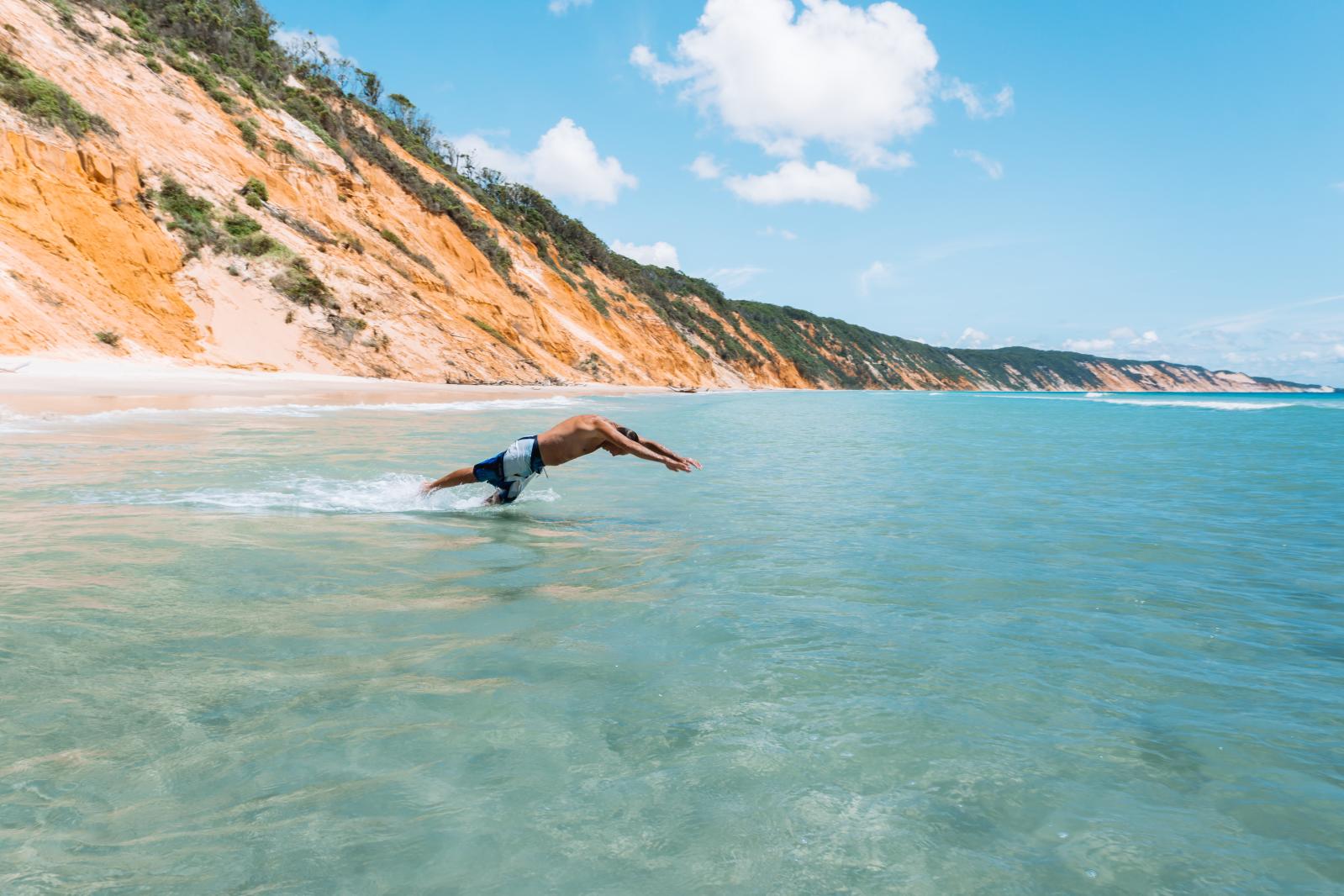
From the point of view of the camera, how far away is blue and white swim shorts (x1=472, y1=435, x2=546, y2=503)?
6.72 m

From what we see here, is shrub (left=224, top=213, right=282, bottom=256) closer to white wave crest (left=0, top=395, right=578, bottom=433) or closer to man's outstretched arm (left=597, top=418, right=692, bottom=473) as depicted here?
white wave crest (left=0, top=395, right=578, bottom=433)

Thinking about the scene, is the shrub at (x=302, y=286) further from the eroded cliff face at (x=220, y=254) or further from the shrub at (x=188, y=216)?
the shrub at (x=188, y=216)

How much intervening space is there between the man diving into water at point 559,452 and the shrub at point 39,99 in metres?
25.4

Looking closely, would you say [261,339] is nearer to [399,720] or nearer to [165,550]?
[165,550]

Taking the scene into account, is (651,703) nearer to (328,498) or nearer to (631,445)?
(631,445)

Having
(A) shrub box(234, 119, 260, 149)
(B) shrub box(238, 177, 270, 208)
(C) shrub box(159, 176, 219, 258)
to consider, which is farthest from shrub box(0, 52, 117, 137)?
(A) shrub box(234, 119, 260, 149)

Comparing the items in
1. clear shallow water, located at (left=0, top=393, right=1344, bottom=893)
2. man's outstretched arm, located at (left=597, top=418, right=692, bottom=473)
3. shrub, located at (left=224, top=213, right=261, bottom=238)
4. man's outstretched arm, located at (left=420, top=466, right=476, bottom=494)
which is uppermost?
shrub, located at (left=224, top=213, right=261, bottom=238)

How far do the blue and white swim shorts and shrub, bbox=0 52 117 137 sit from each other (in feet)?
84.0

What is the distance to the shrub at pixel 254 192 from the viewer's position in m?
29.8

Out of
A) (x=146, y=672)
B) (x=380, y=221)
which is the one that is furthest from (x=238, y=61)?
(x=146, y=672)

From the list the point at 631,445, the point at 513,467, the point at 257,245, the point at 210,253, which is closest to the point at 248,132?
the point at 257,245

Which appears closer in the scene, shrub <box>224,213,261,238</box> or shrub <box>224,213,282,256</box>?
shrub <box>224,213,282,256</box>

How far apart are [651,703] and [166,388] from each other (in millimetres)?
19393

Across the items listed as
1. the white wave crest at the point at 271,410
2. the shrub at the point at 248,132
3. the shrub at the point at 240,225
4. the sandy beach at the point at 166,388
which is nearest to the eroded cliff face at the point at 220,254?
the shrub at the point at 248,132
